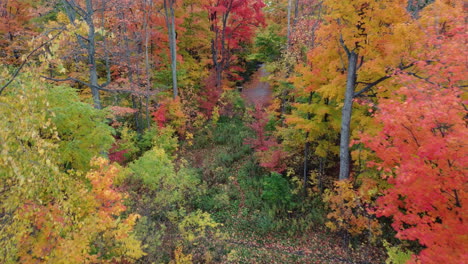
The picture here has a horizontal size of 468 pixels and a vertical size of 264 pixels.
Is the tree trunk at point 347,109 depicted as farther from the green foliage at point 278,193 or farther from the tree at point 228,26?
the tree at point 228,26

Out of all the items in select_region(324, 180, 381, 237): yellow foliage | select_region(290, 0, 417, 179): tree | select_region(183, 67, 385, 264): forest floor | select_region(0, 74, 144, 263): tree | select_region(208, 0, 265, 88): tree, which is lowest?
select_region(183, 67, 385, 264): forest floor

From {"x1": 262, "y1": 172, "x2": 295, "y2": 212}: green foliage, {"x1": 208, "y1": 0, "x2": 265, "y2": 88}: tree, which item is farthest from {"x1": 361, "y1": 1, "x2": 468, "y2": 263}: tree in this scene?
{"x1": 208, "y1": 0, "x2": 265, "y2": 88}: tree

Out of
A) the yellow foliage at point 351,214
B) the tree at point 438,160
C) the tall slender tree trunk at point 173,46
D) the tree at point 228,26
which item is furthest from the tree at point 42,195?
the tree at point 228,26

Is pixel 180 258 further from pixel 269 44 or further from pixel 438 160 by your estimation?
pixel 269 44

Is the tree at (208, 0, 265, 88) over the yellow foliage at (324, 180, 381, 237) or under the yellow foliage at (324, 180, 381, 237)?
over

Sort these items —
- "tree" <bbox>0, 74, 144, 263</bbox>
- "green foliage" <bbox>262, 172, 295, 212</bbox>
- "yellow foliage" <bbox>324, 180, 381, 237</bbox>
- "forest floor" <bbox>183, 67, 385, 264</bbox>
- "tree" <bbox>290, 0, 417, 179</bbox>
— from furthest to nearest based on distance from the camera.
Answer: "green foliage" <bbox>262, 172, 295, 212</bbox> → "forest floor" <bbox>183, 67, 385, 264</bbox> → "yellow foliage" <bbox>324, 180, 381, 237</bbox> → "tree" <bbox>290, 0, 417, 179</bbox> → "tree" <bbox>0, 74, 144, 263</bbox>

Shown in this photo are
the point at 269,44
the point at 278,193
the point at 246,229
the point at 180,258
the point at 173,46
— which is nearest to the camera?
the point at 180,258

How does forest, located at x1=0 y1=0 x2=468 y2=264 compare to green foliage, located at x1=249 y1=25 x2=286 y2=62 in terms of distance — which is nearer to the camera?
forest, located at x1=0 y1=0 x2=468 y2=264

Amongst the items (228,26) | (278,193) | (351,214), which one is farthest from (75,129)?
(228,26)

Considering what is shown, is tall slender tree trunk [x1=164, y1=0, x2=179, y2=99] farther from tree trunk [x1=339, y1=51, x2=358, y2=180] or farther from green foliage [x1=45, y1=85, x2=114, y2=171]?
tree trunk [x1=339, y1=51, x2=358, y2=180]
